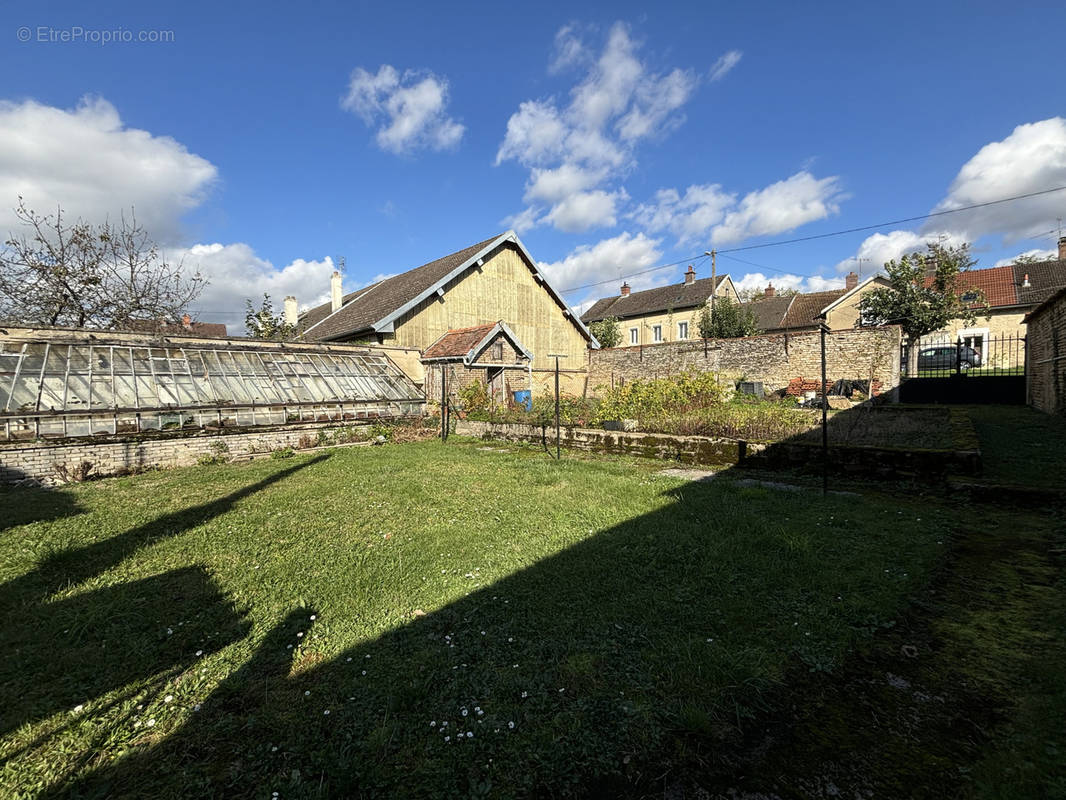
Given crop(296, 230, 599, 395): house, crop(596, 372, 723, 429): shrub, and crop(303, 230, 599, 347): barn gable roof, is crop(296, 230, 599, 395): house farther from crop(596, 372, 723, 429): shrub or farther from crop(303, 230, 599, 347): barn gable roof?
crop(596, 372, 723, 429): shrub

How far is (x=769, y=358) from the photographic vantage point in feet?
66.0

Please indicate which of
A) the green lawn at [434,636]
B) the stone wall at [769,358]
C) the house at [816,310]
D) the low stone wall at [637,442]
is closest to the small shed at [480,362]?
the stone wall at [769,358]

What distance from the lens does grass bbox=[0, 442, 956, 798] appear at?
2.29m

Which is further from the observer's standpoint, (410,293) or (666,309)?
(666,309)

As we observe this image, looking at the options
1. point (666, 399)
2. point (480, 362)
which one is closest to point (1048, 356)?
point (666, 399)

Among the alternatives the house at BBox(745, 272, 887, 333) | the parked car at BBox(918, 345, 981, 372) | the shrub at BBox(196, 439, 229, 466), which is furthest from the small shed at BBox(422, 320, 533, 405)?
the house at BBox(745, 272, 887, 333)

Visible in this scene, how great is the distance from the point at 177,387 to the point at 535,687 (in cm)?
1228

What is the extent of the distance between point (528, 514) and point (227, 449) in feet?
29.0

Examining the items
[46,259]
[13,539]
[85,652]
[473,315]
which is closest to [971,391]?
[473,315]

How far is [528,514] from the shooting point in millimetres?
5996

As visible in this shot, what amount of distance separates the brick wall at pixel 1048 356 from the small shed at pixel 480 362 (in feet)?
50.4

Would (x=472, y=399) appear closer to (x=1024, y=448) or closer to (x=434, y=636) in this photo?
(x=434, y=636)

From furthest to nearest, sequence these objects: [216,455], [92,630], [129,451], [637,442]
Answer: [216,455], [637,442], [129,451], [92,630]

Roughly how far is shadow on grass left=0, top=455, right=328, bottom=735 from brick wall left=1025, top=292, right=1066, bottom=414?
1747cm
